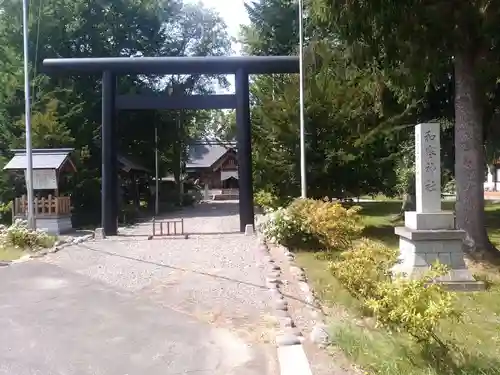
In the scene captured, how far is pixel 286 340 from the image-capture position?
5793 millimetres

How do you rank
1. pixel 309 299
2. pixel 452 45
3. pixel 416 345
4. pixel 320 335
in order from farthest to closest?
1. pixel 452 45
2. pixel 309 299
3. pixel 320 335
4. pixel 416 345

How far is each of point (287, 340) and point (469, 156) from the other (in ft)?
24.5

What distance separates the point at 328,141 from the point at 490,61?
24.1ft

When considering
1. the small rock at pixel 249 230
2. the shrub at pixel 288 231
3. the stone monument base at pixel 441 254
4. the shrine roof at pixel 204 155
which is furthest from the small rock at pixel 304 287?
the shrine roof at pixel 204 155

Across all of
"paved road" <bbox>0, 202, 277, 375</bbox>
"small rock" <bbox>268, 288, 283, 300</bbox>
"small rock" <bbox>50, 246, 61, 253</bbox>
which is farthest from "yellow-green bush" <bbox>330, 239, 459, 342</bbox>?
"small rock" <bbox>50, 246, 61, 253</bbox>

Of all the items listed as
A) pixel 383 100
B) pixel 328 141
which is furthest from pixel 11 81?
pixel 383 100

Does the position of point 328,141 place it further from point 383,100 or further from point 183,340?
point 183,340

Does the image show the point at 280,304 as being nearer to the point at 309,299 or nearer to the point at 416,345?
the point at 309,299

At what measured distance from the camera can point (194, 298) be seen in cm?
827

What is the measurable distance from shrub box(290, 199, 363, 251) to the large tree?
117 inches

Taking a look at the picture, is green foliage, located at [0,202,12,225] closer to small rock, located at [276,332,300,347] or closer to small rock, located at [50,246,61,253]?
small rock, located at [50,246,61,253]

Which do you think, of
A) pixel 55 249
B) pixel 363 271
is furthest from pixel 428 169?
pixel 55 249

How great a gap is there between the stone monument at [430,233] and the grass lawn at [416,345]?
0.55m

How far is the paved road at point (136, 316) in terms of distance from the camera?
17.7ft
